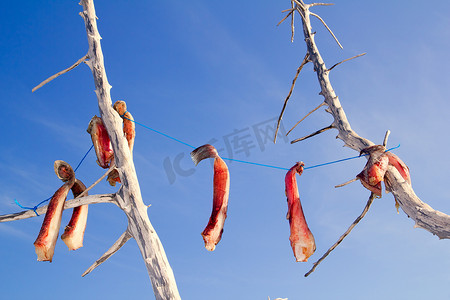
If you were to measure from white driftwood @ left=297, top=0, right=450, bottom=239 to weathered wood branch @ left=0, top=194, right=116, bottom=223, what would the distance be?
4140 mm

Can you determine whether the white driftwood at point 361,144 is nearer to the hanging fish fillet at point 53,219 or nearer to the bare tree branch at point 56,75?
the bare tree branch at point 56,75

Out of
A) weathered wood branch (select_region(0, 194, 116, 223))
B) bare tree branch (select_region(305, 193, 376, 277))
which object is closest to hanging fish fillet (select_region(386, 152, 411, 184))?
bare tree branch (select_region(305, 193, 376, 277))

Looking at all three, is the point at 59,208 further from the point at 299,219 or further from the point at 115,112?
the point at 299,219

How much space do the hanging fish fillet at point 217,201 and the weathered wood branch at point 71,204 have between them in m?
1.63

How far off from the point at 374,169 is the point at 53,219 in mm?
5155

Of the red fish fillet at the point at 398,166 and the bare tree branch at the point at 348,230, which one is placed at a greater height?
the red fish fillet at the point at 398,166

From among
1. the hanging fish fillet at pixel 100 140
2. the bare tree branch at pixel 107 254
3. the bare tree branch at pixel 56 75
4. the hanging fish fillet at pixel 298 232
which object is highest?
the bare tree branch at pixel 56 75

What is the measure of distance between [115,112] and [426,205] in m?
5.13

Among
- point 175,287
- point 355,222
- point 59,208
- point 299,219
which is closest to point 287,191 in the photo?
point 299,219

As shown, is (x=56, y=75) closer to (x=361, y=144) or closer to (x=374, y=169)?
(x=361, y=144)

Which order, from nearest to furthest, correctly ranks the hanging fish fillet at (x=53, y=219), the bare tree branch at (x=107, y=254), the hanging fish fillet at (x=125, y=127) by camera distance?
the hanging fish fillet at (x=53, y=219), the bare tree branch at (x=107, y=254), the hanging fish fillet at (x=125, y=127)

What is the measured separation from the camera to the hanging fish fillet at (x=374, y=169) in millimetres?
6469

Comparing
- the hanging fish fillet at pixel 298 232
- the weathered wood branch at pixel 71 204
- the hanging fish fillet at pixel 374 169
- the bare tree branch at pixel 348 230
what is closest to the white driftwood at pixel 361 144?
the hanging fish fillet at pixel 374 169

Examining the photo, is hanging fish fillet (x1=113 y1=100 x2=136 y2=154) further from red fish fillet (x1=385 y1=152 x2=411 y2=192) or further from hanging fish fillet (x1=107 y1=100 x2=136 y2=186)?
red fish fillet (x1=385 y1=152 x2=411 y2=192)
